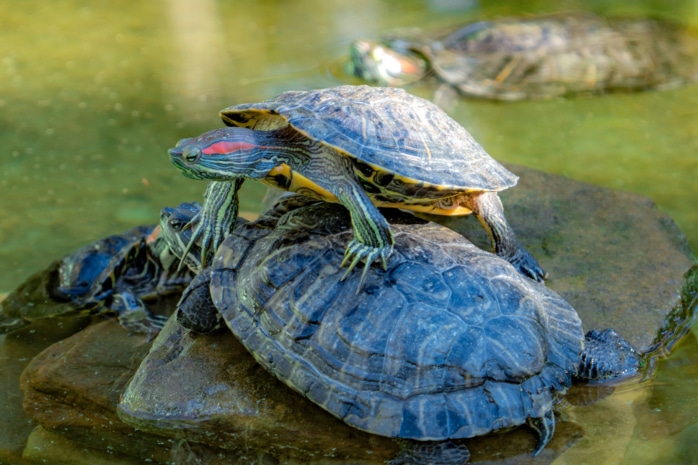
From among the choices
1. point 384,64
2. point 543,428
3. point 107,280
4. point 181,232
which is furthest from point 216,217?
point 384,64

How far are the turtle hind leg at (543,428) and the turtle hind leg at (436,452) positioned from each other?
0.30m

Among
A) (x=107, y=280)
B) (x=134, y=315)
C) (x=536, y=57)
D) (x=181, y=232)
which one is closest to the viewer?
(x=181, y=232)

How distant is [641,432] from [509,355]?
77cm

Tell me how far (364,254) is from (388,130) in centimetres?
57

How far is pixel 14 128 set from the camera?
255 inches

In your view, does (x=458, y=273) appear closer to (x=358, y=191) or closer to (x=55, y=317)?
(x=358, y=191)

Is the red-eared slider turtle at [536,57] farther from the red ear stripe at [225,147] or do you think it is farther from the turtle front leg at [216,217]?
the red ear stripe at [225,147]

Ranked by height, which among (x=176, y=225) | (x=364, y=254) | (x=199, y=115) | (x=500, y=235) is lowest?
(x=199, y=115)

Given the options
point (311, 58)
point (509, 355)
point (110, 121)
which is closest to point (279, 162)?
point (509, 355)

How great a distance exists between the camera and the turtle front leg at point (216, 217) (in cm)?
366

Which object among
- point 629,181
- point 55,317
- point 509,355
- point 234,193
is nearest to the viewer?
point 509,355

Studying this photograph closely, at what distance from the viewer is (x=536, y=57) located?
765 cm

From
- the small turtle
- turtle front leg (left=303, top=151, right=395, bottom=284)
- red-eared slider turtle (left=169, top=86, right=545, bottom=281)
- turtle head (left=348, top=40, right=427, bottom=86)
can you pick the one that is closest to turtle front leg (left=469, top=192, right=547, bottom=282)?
red-eared slider turtle (left=169, top=86, right=545, bottom=281)

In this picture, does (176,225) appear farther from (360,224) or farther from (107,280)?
(360,224)
